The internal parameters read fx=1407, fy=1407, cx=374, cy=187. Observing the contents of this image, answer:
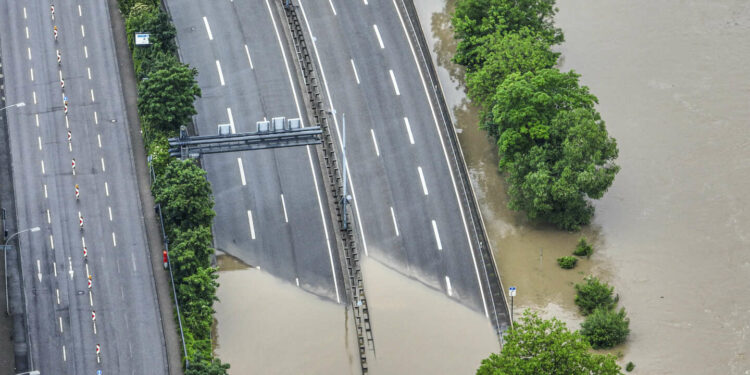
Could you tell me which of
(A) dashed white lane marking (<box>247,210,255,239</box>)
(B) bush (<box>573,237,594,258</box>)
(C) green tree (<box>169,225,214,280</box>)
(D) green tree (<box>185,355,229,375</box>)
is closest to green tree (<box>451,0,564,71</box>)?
(B) bush (<box>573,237,594,258</box>)

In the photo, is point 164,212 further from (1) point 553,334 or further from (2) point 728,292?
(2) point 728,292

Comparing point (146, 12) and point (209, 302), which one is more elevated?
point (146, 12)

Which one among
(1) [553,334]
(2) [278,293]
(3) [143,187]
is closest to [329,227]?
(2) [278,293]

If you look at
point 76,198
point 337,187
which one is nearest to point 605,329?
point 337,187

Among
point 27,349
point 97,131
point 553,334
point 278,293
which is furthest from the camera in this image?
point 97,131

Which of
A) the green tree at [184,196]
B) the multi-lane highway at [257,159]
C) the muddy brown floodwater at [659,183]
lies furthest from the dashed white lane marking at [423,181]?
the green tree at [184,196]

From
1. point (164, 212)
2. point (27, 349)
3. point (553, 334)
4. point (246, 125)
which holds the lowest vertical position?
point (553, 334)
